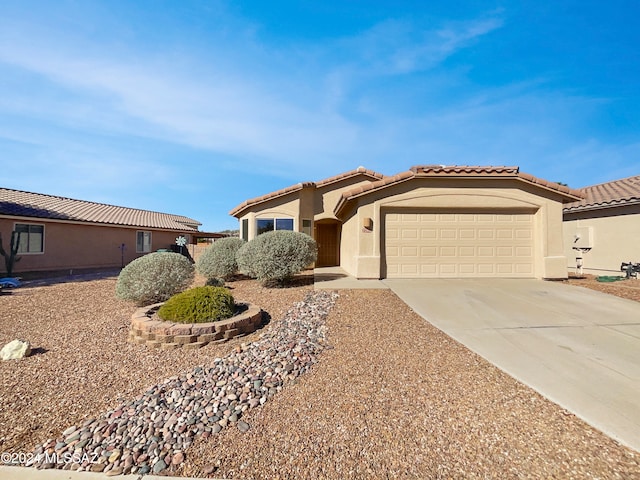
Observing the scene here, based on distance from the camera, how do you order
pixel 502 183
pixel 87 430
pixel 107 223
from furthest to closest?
pixel 107 223
pixel 502 183
pixel 87 430

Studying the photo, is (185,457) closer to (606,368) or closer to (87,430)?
(87,430)

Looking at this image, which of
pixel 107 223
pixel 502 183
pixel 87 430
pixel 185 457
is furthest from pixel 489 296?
pixel 107 223

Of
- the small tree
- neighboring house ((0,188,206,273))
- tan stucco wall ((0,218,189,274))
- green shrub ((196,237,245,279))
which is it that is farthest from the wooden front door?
the small tree

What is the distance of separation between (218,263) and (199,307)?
5.62 meters

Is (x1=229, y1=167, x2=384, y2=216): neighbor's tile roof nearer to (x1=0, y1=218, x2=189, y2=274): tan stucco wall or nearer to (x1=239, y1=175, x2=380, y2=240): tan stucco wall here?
(x1=239, y1=175, x2=380, y2=240): tan stucco wall

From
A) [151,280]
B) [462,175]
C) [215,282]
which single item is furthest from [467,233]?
[151,280]

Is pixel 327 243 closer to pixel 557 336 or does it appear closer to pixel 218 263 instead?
pixel 218 263

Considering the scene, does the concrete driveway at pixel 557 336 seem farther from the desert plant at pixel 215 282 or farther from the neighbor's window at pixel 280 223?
the neighbor's window at pixel 280 223

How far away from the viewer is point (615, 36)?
1011 cm

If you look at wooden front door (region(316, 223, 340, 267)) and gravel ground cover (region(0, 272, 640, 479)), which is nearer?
gravel ground cover (region(0, 272, 640, 479))

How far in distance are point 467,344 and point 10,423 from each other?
5.92 m

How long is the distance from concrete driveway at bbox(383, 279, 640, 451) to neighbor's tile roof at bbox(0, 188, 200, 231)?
18.1 meters

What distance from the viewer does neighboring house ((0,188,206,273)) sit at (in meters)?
14.5

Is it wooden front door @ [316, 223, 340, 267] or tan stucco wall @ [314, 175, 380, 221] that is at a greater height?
tan stucco wall @ [314, 175, 380, 221]
